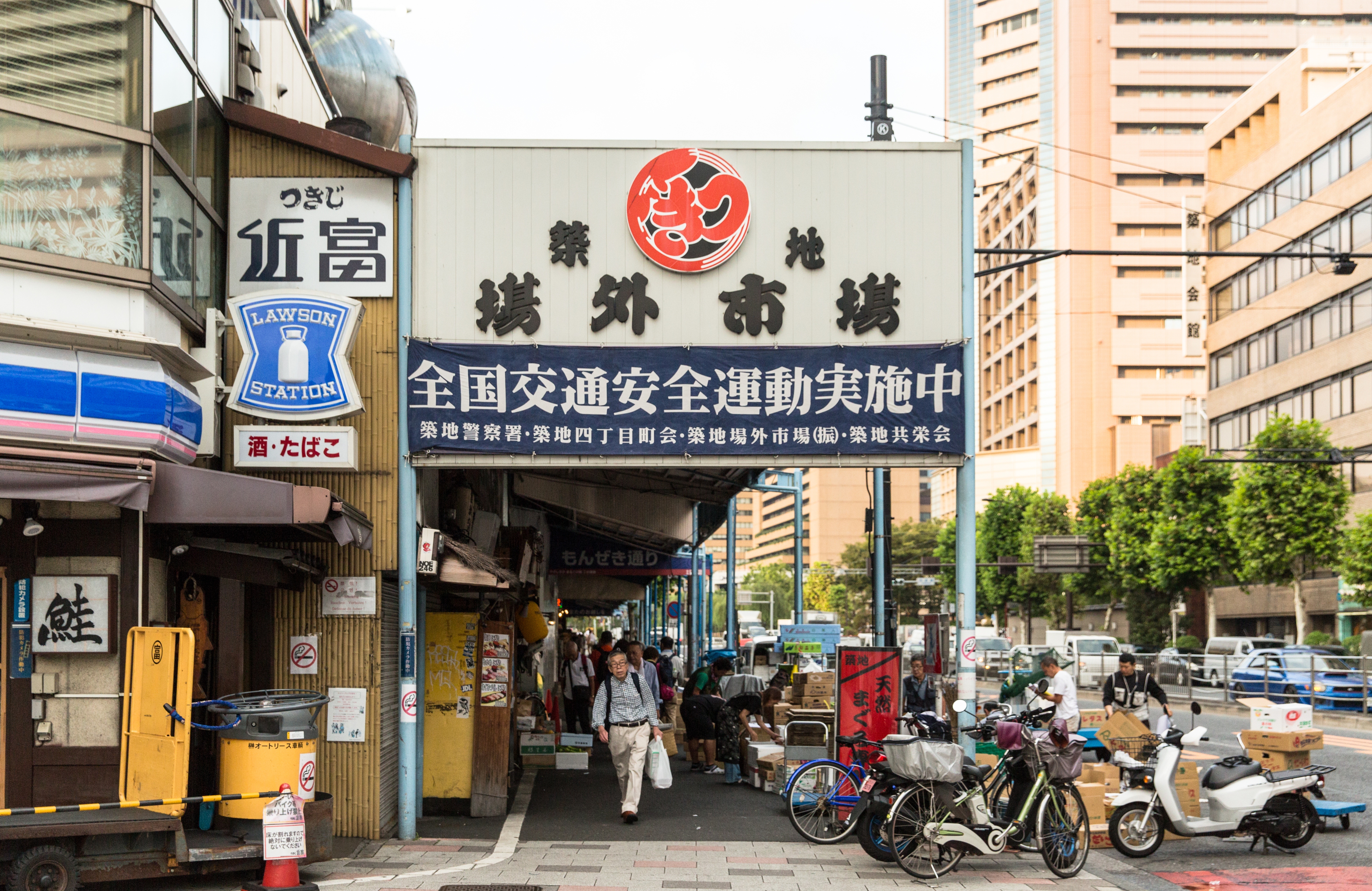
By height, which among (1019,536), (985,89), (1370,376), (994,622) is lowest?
(994,622)

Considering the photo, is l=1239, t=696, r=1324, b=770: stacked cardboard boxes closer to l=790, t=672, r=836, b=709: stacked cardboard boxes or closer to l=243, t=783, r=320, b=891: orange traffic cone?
l=790, t=672, r=836, b=709: stacked cardboard boxes

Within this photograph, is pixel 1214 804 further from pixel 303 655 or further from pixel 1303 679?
pixel 1303 679

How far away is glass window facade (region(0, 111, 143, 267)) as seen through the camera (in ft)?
29.4

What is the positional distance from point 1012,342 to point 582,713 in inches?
3497

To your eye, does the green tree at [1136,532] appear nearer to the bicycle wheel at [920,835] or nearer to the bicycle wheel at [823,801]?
the bicycle wheel at [823,801]

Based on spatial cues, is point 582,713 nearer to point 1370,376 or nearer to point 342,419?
point 342,419

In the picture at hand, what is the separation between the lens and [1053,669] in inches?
595

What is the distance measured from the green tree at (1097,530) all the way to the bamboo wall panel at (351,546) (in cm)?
5470

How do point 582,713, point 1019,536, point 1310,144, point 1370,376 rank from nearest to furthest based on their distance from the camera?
point 582,713
point 1370,376
point 1310,144
point 1019,536

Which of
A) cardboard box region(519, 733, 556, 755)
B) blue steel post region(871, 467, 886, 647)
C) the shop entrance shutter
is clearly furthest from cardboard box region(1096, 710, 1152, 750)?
the shop entrance shutter

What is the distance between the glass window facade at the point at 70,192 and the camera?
897 cm

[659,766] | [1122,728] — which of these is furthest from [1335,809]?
[659,766]

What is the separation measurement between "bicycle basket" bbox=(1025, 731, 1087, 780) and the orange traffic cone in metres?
5.50

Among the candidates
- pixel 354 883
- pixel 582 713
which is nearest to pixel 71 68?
pixel 354 883
